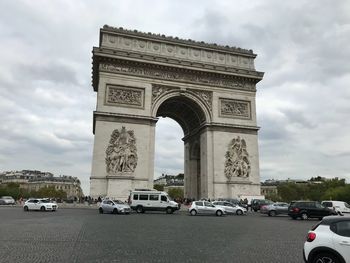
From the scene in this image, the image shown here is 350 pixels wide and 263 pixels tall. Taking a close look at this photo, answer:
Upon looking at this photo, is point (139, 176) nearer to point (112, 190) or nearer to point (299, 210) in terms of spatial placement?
point (112, 190)

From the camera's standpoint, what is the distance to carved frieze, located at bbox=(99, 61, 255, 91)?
34.2m

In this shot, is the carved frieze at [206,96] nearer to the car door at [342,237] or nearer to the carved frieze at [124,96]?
the carved frieze at [124,96]

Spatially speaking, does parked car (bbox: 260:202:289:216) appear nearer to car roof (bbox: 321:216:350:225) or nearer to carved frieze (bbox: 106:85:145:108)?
carved frieze (bbox: 106:85:145:108)

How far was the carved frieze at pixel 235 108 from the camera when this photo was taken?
122ft

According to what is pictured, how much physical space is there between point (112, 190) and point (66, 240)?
68.9ft

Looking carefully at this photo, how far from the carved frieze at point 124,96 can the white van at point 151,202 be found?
9883mm

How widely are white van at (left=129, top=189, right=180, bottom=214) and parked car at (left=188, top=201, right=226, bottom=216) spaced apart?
239 cm

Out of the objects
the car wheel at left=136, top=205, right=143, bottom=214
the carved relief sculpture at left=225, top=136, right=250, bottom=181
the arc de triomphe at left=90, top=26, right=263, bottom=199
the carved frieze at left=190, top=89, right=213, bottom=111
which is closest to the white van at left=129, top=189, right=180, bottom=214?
the car wheel at left=136, top=205, right=143, bottom=214

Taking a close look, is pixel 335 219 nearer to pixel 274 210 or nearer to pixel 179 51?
Result: pixel 274 210

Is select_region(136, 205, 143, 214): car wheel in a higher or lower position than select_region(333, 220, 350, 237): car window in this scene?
lower

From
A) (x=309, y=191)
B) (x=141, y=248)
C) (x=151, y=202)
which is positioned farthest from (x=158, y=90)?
(x=309, y=191)

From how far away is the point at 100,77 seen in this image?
33406 millimetres

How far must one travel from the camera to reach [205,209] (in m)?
25.4

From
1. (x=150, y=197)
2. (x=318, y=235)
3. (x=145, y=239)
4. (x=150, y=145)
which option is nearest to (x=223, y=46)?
(x=150, y=145)
